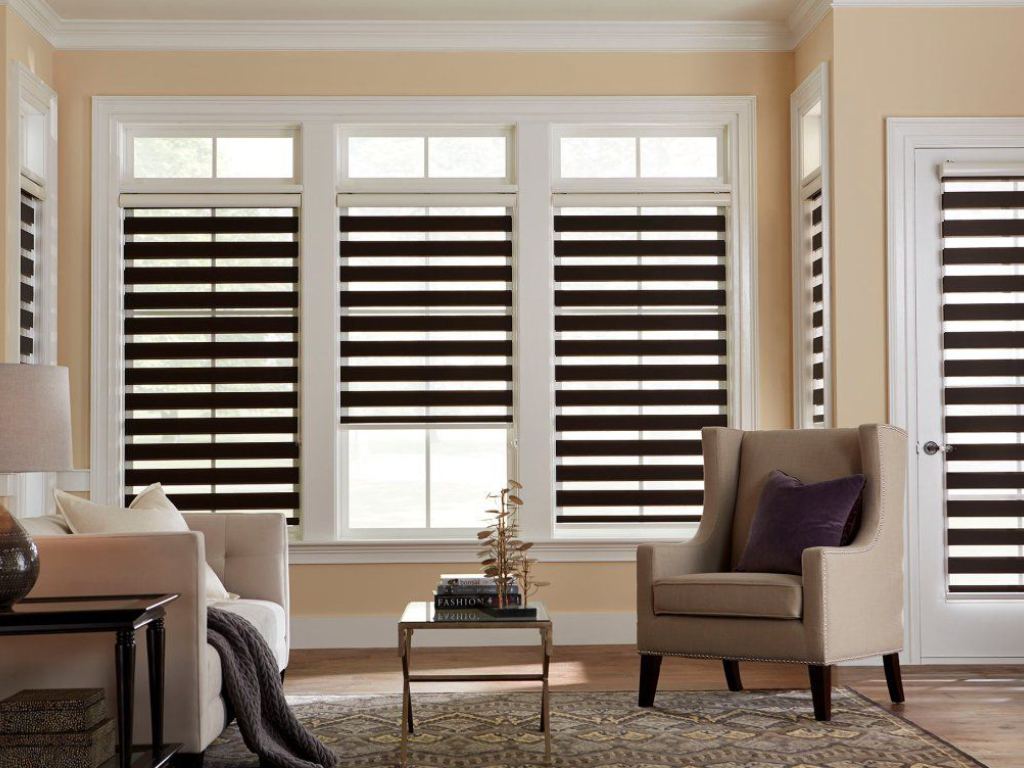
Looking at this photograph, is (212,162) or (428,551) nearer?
(428,551)

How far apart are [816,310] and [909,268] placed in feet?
1.86

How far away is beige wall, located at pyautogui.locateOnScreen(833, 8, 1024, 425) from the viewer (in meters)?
5.43

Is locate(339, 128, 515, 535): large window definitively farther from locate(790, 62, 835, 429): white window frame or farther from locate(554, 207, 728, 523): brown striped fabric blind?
locate(790, 62, 835, 429): white window frame

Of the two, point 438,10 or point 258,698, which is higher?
point 438,10

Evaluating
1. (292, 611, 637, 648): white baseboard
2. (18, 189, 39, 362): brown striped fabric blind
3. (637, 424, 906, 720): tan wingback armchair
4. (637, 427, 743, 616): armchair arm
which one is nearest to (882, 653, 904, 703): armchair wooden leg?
(637, 424, 906, 720): tan wingback armchair

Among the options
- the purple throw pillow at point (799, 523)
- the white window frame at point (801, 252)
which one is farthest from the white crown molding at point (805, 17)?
the purple throw pillow at point (799, 523)

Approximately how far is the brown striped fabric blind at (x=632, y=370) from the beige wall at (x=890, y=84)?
87cm

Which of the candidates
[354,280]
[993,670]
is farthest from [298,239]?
[993,670]

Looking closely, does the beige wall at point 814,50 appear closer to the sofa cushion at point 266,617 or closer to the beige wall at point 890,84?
the beige wall at point 890,84

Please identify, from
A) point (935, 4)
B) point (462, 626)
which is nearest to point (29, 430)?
point (462, 626)

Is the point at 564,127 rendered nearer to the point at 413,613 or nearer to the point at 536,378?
the point at 536,378

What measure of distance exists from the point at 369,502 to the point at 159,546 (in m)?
2.84

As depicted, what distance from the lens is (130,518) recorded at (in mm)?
4027

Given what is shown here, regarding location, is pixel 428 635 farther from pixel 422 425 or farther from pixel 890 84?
pixel 890 84
